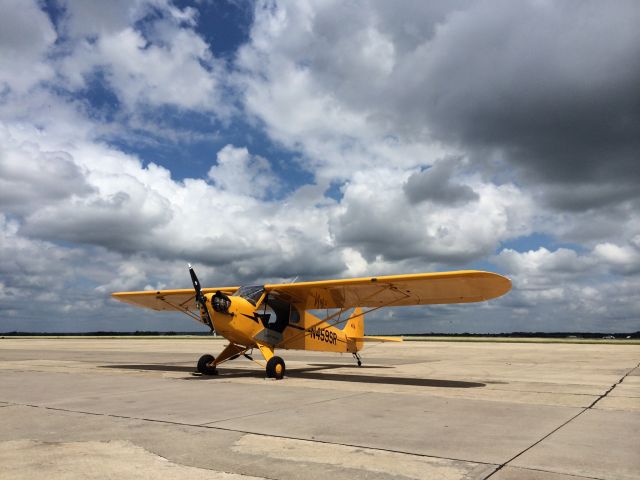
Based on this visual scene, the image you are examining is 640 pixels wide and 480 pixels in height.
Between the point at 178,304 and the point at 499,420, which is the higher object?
the point at 178,304

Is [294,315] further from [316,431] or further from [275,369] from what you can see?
[316,431]

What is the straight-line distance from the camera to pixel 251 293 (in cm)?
1411

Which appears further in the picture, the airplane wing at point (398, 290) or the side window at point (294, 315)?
the side window at point (294, 315)

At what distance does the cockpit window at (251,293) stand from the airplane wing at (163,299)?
2.78 metres

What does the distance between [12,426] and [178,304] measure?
13.4m

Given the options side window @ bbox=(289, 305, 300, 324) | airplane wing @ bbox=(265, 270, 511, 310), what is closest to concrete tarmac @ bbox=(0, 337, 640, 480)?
airplane wing @ bbox=(265, 270, 511, 310)

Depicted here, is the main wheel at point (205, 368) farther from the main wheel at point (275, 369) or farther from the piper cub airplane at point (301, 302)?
the main wheel at point (275, 369)

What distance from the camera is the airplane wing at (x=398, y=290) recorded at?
12.5 meters

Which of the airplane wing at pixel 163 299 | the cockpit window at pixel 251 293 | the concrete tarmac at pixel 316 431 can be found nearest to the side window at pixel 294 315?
the cockpit window at pixel 251 293

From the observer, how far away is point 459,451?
204 inches

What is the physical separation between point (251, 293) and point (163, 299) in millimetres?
6584

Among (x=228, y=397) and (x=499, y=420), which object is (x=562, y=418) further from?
(x=228, y=397)

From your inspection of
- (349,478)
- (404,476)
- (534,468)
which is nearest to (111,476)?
(349,478)

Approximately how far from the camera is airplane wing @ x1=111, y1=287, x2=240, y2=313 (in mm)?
17880
